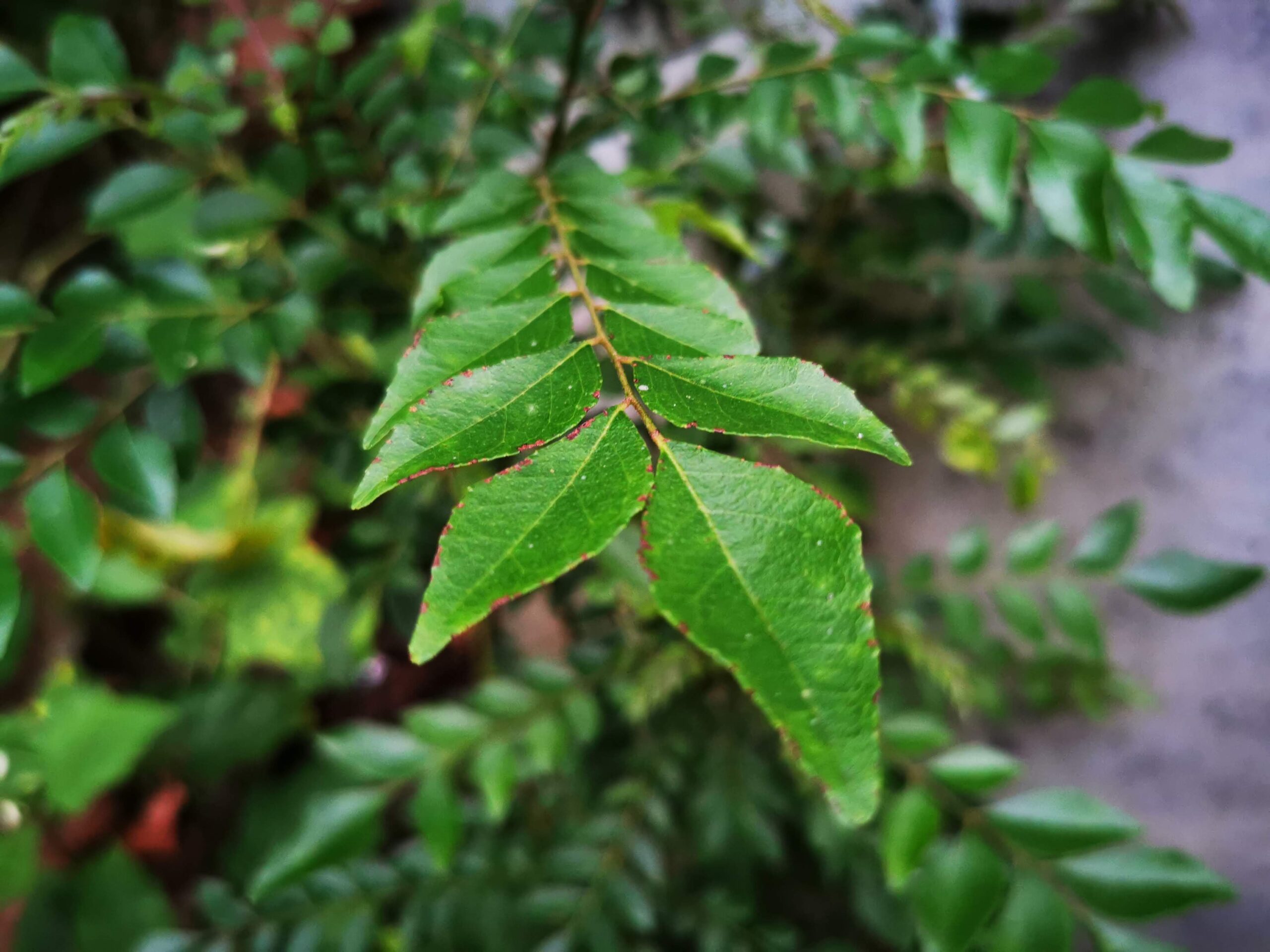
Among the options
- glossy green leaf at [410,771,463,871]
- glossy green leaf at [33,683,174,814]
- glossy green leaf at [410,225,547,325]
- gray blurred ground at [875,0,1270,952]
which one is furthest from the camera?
glossy green leaf at [33,683,174,814]

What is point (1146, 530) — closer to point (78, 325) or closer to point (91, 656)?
point (78, 325)

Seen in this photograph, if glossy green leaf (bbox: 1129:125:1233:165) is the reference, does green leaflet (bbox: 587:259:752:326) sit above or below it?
above

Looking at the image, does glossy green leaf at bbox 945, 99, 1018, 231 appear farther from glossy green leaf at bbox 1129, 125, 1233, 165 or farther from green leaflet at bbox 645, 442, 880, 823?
green leaflet at bbox 645, 442, 880, 823

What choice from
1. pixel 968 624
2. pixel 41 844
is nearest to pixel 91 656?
pixel 41 844

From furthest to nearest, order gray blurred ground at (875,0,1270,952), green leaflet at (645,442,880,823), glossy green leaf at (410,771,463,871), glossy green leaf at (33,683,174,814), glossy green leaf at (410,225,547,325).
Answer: glossy green leaf at (33,683,174,814) < gray blurred ground at (875,0,1270,952) < glossy green leaf at (410,771,463,871) < glossy green leaf at (410,225,547,325) < green leaflet at (645,442,880,823)

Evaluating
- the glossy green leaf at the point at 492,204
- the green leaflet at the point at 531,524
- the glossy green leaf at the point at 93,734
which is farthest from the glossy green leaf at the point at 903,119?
the glossy green leaf at the point at 93,734

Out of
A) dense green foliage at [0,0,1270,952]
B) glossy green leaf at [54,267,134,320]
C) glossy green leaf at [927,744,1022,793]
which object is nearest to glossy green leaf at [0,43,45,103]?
dense green foliage at [0,0,1270,952]

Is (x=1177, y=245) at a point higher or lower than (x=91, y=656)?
higher

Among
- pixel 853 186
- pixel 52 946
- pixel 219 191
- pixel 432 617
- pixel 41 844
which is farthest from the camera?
pixel 41 844
